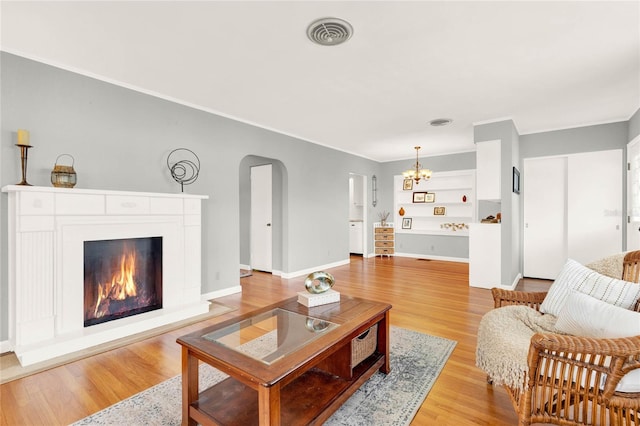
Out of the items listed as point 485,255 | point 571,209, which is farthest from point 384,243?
point 571,209

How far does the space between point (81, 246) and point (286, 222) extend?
10.3ft

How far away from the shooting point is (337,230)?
666 cm

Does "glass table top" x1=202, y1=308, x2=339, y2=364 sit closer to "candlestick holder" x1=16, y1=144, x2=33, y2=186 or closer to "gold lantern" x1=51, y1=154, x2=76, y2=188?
"gold lantern" x1=51, y1=154, x2=76, y2=188

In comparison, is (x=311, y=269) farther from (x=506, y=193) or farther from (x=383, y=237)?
(x=506, y=193)

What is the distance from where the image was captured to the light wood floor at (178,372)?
1.81 meters

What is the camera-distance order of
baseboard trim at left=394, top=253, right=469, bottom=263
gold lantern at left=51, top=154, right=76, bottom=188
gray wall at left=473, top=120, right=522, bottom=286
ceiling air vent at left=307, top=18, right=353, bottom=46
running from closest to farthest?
ceiling air vent at left=307, top=18, right=353, bottom=46 < gold lantern at left=51, top=154, right=76, bottom=188 < gray wall at left=473, top=120, right=522, bottom=286 < baseboard trim at left=394, top=253, right=469, bottom=263

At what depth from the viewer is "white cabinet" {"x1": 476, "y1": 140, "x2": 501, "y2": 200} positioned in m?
4.61

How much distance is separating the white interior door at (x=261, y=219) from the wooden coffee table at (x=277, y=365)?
153 inches

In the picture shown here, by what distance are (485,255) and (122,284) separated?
15.6ft

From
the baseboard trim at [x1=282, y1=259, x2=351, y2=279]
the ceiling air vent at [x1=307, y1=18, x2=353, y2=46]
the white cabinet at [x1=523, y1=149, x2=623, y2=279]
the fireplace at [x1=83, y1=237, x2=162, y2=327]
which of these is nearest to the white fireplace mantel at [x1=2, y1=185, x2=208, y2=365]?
the fireplace at [x1=83, y1=237, x2=162, y2=327]

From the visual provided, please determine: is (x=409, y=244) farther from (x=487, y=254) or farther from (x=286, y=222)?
(x=286, y=222)

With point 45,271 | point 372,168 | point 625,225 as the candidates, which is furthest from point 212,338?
point 372,168

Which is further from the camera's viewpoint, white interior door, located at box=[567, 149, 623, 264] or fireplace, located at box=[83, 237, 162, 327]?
white interior door, located at box=[567, 149, 623, 264]

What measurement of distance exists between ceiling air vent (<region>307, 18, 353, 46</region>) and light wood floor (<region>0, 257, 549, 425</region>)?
259 centimetres
